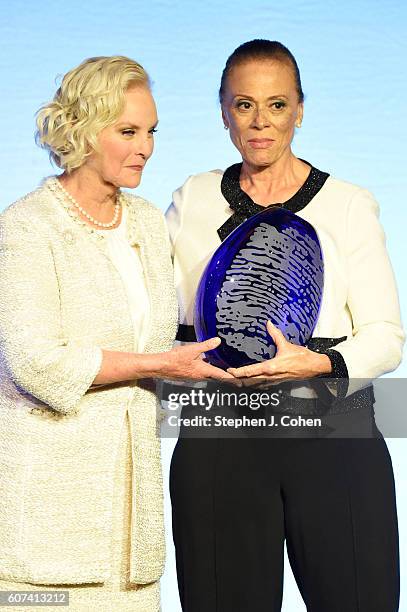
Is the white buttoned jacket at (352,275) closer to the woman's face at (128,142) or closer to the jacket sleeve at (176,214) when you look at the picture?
the jacket sleeve at (176,214)

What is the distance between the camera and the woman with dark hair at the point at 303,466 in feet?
6.53

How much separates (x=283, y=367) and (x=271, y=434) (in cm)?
19

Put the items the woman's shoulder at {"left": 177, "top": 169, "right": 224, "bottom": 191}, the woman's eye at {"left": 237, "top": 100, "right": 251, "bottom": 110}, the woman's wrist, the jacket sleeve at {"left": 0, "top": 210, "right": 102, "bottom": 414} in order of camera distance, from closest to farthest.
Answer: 1. the jacket sleeve at {"left": 0, "top": 210, "right": 102, "bottom": 414}
2. the woman's wrist
3. the woman's eye at {"left": 237, "top": 100, "right": 251, "bottom": 110}
4. the woman's shoulder at {"left": 177, "top": 169, "right": 224, "bottom": 191}

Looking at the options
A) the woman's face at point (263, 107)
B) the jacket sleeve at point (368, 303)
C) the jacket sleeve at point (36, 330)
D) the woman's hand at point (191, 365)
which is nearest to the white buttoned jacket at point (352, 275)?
the jacket sleeve at point (368, 303)

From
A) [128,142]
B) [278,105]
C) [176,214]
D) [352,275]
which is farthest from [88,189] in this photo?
[352,275]

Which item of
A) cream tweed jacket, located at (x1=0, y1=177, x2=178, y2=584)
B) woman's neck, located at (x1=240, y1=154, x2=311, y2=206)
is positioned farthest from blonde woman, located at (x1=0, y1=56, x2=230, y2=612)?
woman's neck, located at (x1=240, y1=154, x2=311, y2=206)

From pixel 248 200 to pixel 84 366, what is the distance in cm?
43

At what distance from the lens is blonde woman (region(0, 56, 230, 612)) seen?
1.84 m

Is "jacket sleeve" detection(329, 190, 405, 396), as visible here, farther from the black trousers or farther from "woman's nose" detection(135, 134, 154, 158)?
"woman's nose" detection(135, 134, 154, 158)

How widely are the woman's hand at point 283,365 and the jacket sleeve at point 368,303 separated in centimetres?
7

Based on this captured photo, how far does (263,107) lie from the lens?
2.01 m

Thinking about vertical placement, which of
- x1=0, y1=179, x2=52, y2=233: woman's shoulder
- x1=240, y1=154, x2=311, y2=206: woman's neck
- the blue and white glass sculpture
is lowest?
the blue and white glass sculpture

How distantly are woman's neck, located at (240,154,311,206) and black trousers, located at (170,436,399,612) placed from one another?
1.34ft

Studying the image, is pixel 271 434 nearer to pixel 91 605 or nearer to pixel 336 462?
pixel 336 462
